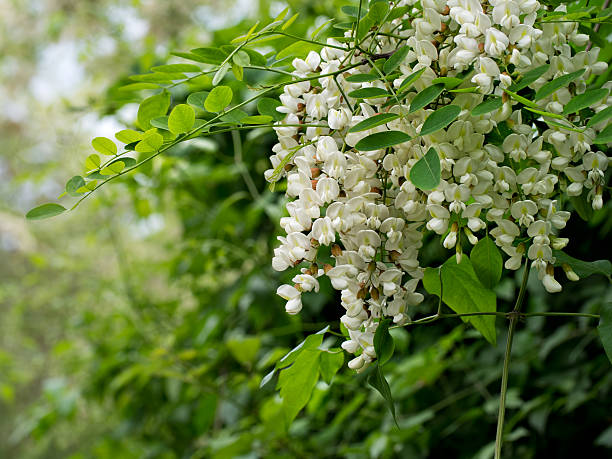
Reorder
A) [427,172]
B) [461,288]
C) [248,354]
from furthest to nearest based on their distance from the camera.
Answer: [248,354] < [461,288] < [427,172]

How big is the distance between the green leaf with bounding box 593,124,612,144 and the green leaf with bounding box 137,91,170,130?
300 millimetres

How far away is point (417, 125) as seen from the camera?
1.18ft

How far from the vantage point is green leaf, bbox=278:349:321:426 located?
44 centimetres

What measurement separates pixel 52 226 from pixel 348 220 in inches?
233

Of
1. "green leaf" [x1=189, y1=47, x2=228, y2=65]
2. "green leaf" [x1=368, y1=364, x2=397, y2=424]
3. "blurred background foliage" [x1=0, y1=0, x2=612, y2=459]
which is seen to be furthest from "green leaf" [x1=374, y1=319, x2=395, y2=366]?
"green leaf" [x1=189, y1=47, x2=228, y2=65]

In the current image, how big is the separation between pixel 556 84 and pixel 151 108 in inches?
11.2

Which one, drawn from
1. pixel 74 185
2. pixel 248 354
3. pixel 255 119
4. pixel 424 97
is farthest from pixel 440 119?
pixel 248 354

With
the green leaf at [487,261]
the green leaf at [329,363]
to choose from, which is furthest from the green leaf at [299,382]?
the green leaf at [487,261]

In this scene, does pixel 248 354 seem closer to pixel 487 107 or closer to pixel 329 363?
pixel 329 363

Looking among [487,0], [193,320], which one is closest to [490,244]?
[487,0]

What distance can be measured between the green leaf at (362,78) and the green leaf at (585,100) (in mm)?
117

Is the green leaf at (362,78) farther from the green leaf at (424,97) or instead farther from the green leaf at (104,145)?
the green leaf at (104,145)

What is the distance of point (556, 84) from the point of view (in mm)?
353

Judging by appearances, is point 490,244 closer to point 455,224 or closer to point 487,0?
point 455,224
